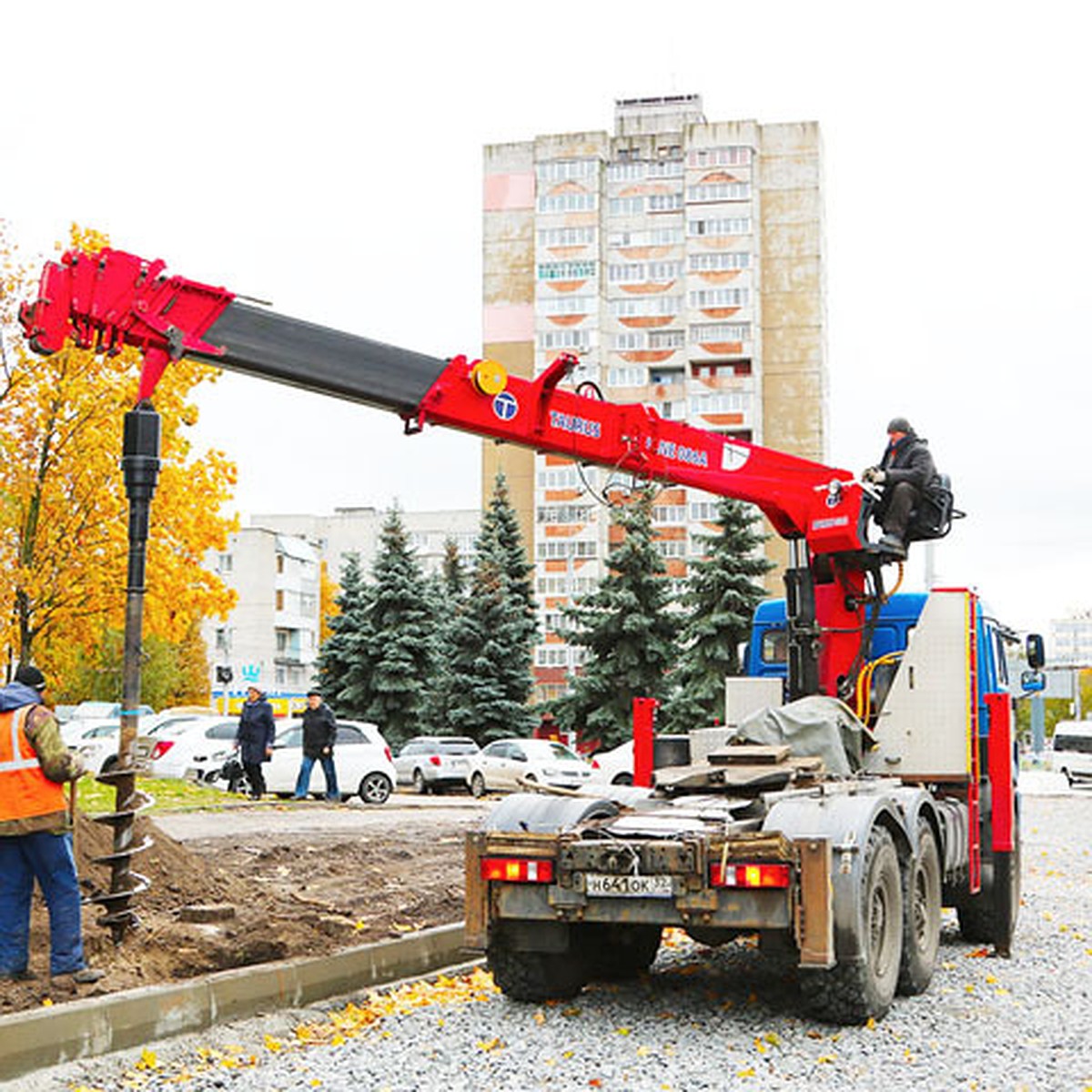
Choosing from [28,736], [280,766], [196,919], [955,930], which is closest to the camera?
[28,736]

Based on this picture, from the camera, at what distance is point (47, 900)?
27.7 ft

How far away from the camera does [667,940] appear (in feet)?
40.0

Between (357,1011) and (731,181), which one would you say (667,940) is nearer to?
(357,1011)

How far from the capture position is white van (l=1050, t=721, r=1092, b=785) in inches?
1890

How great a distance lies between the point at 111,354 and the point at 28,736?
2.51 metres

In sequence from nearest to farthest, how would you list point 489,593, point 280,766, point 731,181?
point 280,766
point 489,593
point 731,181

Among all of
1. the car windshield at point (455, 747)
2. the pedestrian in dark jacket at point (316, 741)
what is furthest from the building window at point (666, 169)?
the pedestrian in dark jacket at point (316, 741)

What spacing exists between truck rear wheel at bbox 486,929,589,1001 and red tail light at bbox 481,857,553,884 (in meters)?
0.44

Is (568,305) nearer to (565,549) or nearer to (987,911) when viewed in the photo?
(565,549)

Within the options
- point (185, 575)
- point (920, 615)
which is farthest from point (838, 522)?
point (185, 575)

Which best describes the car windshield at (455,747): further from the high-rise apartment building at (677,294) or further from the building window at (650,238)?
the building window at (650,238)

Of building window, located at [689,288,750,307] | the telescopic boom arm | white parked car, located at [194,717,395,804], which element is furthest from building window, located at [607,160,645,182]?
the telescopic boom arm

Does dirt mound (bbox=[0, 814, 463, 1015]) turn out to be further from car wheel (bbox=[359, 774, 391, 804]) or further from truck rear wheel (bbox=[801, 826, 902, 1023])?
car wheel (bbox=[359, 774, 391, 804])

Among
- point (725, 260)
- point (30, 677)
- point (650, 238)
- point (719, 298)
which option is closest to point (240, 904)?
point (30, 677)
